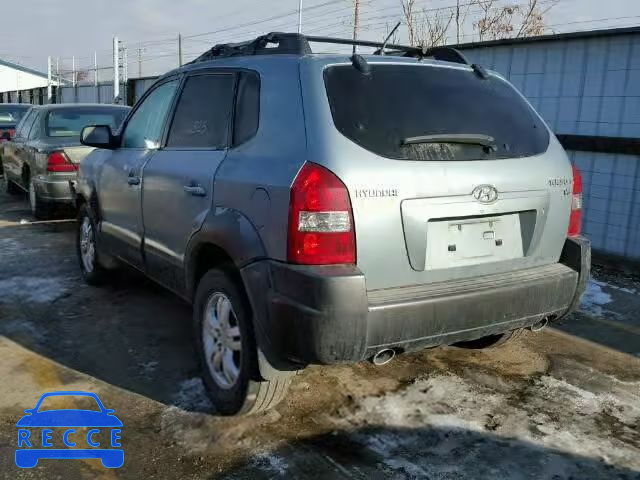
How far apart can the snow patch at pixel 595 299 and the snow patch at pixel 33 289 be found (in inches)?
176

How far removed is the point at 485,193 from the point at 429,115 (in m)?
0.46

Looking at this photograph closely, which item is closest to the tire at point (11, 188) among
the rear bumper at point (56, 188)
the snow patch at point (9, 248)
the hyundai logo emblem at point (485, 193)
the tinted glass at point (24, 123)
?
the tinted glass at point (24, 123)

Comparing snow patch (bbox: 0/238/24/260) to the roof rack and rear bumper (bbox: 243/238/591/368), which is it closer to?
the roof rack

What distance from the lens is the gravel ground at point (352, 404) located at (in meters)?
2.81

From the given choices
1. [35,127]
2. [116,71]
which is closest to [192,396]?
[35,127]

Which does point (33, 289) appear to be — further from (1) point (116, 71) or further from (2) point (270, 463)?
(1) point (116, 71)


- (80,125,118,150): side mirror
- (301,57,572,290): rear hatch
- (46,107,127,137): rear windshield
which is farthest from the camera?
(46,107,127,137): rear windshield

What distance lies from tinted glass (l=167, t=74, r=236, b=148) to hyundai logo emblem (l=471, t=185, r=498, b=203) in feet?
4.33

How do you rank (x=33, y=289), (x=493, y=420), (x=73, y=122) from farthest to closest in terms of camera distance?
1. (x=73, y=122)
2. (x=33, y=289)
3. (x=493, y=420)

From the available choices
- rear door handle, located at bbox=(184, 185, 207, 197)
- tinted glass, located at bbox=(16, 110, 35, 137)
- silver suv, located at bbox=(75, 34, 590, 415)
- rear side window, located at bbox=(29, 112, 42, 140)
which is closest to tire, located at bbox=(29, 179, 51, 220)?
rear side window, located at bbox=(29, 112, 42, 140)

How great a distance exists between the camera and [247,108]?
3.17 m

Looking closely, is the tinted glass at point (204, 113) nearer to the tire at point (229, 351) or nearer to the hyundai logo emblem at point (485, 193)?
the tire at point (229, 351)

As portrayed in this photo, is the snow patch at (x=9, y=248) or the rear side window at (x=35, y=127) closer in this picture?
the snow patch at (x=9, y=248)

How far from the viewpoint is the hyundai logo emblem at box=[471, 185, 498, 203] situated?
288 centimetres
